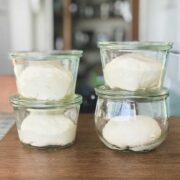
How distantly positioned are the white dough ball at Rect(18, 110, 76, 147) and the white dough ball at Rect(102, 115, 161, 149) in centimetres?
7

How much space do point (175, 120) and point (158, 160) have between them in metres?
0.25

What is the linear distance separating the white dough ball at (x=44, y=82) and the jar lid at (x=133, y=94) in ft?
0.19

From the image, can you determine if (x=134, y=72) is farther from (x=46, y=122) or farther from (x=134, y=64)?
(x=46, y=122)

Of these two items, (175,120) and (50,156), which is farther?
(175,120)

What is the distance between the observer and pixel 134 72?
0.51 m

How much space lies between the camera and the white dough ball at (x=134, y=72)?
1.66ft

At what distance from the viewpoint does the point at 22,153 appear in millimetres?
524

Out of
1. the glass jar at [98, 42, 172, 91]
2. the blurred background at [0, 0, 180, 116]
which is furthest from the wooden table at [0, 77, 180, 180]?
the blurred background at [0, 0, 180, 116]

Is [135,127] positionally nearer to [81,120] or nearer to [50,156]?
[50,156]

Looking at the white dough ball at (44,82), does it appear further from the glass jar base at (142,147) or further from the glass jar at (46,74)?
the glass jar base at (142,147)

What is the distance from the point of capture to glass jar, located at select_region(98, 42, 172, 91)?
51cm

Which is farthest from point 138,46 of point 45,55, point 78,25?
point 78,25

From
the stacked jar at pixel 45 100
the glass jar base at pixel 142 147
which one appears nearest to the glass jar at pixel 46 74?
the stacked jar at pixel 45 100

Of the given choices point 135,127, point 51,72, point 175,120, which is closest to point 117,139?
point 135,127
